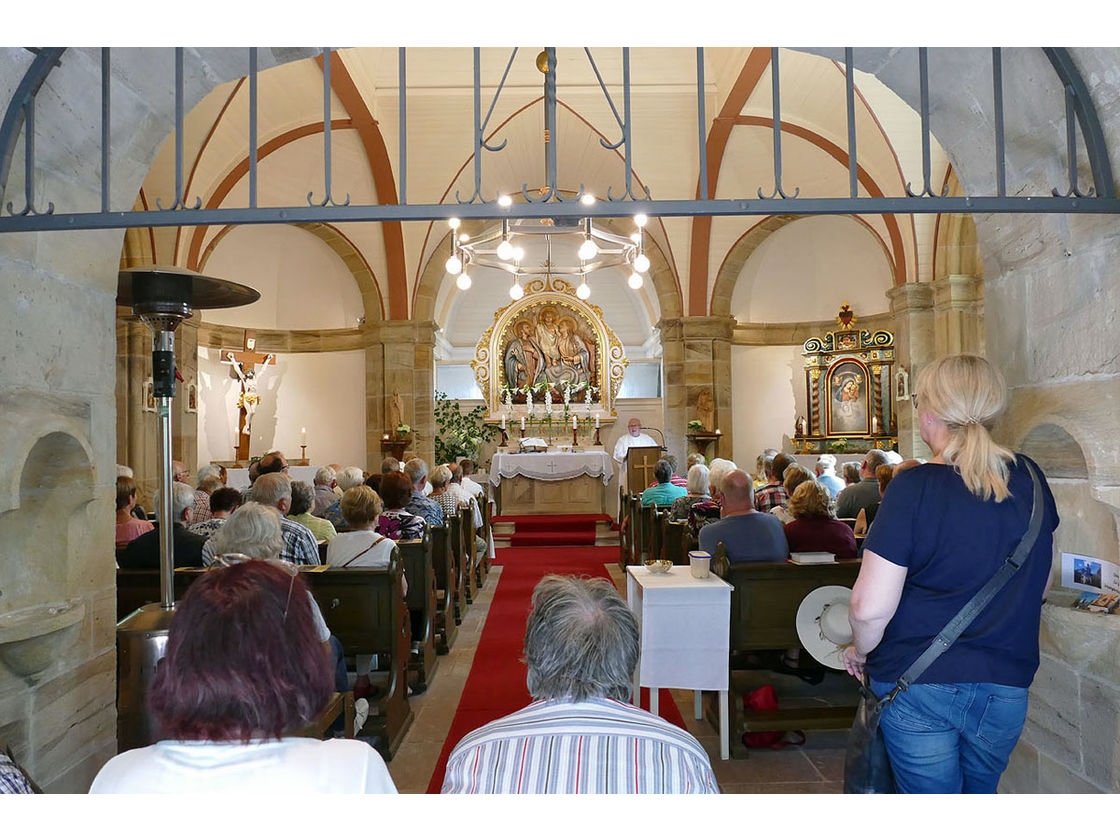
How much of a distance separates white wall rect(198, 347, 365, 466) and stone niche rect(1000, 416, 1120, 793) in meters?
12.6

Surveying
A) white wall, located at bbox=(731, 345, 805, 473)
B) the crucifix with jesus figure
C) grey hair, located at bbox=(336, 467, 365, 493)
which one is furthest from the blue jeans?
the crucifix with jesus figure

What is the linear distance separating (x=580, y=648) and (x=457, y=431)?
13.5 metres

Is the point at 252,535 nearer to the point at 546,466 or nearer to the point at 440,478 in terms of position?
the point at 440,478

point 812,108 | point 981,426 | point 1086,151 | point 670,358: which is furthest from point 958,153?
point 670,358

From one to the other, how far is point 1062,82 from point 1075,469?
52.0 inches

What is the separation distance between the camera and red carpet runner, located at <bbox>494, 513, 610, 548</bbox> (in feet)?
36.8

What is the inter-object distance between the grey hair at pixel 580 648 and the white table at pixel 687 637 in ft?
6.94

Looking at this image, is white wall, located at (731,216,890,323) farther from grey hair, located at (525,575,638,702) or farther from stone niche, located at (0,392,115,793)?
grey hair, located at (525,575,638,702)

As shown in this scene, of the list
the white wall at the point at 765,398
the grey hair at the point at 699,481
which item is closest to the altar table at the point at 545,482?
the white wall at the point at 765,398

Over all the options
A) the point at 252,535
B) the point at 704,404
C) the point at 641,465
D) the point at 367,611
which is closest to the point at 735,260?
the point at 704,404

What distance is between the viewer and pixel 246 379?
1386cm

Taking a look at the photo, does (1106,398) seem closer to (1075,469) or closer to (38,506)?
(1075,469)

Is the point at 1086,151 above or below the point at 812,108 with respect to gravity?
below

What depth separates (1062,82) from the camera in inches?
103
